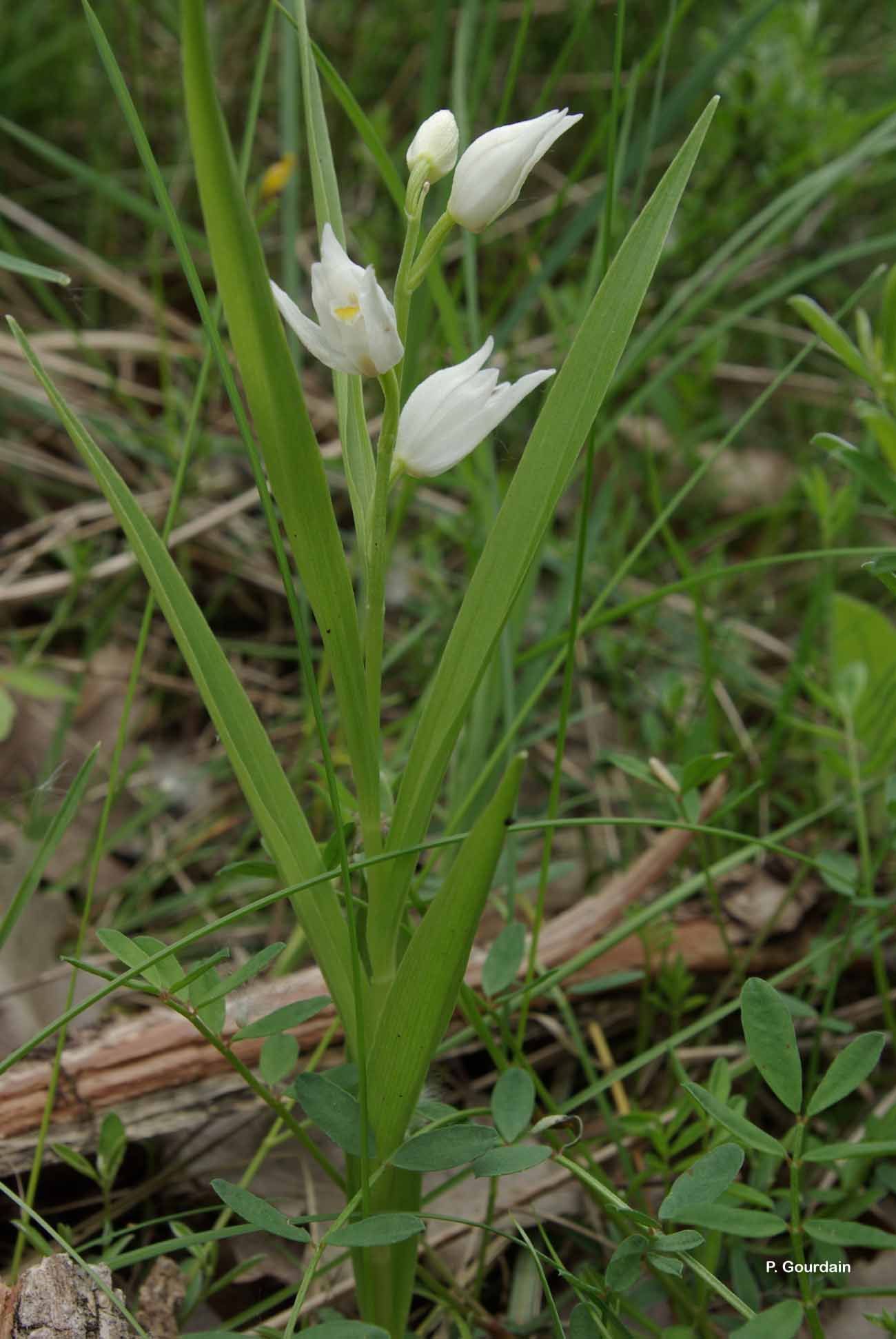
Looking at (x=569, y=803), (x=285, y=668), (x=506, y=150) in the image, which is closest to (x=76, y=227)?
(x=285, y=668)

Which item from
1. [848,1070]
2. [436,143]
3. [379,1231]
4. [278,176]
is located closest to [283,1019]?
[379,1231]

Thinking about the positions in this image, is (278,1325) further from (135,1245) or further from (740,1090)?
(740,1090)

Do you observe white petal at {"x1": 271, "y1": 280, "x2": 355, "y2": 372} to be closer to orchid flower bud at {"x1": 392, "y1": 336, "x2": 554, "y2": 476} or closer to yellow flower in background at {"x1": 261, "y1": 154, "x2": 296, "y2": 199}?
orchid flower bud at {"x1": 392, "y1": 336, "x2": 554, "y2": 476}

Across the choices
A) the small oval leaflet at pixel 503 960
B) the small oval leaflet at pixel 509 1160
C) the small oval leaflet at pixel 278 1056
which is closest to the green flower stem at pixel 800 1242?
the small oval leaflet at pixel 509 1160

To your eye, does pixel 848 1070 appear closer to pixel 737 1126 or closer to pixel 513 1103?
pixel 737 1126

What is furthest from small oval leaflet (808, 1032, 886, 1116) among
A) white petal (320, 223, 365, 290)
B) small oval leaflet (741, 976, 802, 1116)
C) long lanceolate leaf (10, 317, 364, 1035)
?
white petal (320, 223, 365, 290)
